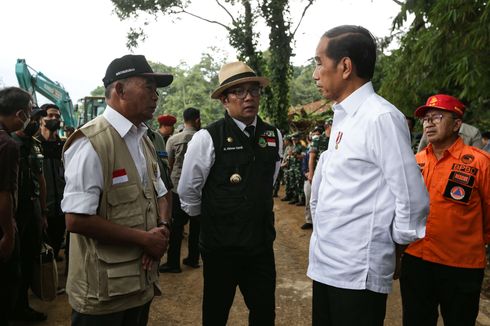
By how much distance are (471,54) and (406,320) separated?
3.18m

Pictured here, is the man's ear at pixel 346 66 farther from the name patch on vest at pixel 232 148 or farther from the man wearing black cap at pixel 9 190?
the man wearing black cap at pixel 9 190

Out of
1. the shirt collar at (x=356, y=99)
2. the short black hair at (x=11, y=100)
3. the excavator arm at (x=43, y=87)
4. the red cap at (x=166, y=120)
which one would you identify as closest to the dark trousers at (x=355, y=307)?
the shirt collar at (x=356, y=99)

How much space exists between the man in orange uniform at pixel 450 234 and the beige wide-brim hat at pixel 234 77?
1304 millimetres

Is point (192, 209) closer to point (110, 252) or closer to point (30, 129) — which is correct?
point (110, 252)

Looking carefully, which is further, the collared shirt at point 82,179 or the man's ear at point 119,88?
the man's ear at point 119,88

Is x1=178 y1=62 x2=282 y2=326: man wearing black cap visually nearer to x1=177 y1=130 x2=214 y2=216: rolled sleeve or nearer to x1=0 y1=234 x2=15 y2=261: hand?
x1=177 y1=130 x2=214 y2=216: rolled sleeve

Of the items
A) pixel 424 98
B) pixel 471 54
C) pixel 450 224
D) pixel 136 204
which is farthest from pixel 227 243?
pixel 424 98

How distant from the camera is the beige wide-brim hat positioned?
2777mm

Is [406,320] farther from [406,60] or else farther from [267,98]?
[267,98]

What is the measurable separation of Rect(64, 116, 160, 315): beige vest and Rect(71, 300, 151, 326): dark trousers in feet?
0.13

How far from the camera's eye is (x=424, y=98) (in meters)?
7.69

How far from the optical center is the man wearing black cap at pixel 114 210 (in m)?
1.83

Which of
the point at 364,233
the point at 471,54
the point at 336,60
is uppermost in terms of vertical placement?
the point at 471,54

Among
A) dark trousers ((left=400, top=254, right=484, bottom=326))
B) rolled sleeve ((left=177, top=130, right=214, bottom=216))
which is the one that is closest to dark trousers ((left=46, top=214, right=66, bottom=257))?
rolled sleeve ((left=177, top=130, right=214, bottom=216))
